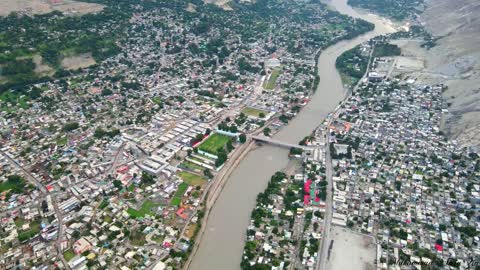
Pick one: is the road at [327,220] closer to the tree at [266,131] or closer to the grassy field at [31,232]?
the tree at [266,131]

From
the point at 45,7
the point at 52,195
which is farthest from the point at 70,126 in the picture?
the point at 45,7

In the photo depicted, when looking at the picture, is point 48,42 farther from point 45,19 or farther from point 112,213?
point 112,213

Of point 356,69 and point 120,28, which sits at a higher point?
point 356,69

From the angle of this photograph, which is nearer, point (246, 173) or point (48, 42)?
point (246, 173)

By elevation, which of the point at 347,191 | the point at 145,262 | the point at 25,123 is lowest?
the point at 25,123

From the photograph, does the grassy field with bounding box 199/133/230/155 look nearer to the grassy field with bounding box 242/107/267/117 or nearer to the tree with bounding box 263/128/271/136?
the tree with bounding box 263/128/271/136

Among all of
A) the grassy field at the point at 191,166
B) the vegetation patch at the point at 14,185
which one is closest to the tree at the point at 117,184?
the grassy field at the point at 191,166

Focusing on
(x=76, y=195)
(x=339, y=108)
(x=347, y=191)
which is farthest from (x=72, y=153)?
(x=339, y=108)

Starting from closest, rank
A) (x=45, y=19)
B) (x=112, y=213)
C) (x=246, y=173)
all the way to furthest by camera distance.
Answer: (x=112, y=213), (x=246, y=173), (x=45, y=19)
